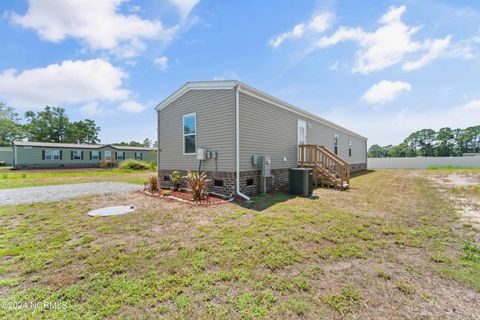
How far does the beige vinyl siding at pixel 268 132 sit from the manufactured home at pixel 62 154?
2429 cm

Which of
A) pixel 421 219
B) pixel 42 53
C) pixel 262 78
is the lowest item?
pixel 421 219

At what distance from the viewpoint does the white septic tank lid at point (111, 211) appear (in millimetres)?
5016

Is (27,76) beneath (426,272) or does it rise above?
above

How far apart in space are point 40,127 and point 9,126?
4.31 meters

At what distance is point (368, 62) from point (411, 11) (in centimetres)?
374

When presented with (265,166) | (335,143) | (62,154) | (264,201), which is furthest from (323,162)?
(62,154)

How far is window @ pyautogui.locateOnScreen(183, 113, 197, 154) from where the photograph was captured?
26.1 feet

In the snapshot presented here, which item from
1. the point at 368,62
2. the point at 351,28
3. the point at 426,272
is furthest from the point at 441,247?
the point at 368,62

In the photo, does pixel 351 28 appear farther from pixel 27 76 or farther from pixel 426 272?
pixel 27 76

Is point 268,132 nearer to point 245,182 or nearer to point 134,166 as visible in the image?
point 245,182

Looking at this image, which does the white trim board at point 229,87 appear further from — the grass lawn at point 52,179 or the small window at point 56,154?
the small window at point 56,154

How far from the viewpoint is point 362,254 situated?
2936mm

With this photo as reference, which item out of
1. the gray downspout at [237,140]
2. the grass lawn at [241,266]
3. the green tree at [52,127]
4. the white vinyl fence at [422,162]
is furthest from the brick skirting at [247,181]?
the green tree at [52,127]

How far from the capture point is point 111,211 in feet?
17.3
